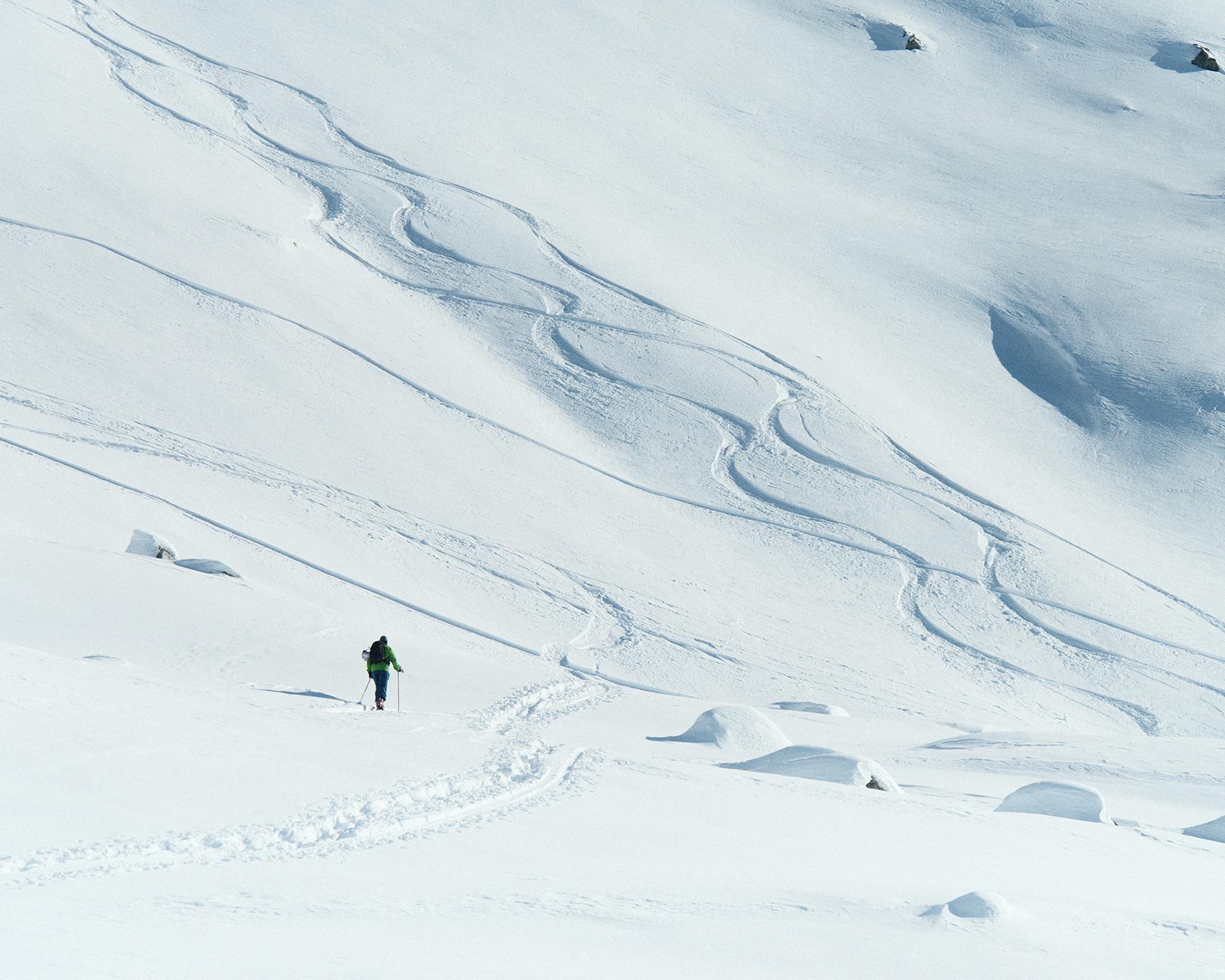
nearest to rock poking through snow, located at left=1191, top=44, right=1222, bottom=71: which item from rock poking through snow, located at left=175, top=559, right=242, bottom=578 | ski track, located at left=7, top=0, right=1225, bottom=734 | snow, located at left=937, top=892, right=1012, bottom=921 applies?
ski track, located at left=7, top=0, right=1225, bottom=734

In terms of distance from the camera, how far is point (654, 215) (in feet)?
89.0

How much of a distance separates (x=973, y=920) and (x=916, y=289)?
2209 cm

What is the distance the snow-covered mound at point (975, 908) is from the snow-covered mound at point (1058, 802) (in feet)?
10.2

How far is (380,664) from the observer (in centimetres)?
1007

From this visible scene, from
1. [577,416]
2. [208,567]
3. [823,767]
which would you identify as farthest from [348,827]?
[577,416]

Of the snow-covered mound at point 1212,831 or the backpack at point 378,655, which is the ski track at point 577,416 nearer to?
the backpack at point 378,655

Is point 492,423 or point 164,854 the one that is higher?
point 164,854

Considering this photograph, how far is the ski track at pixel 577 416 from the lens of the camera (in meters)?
15.7

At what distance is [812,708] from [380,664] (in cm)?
482

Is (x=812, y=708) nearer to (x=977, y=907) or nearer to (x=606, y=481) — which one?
(x=606, y=481)

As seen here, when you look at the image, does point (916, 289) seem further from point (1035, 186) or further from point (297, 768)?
point (297, 768)

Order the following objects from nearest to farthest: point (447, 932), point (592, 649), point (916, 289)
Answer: point (447, 932)
point (592, 649)
point (916, 289)

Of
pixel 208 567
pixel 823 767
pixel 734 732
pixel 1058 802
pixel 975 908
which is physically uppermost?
pixel 975 908

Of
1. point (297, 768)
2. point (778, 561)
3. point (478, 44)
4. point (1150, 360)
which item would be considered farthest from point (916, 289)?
point (297, 768)
